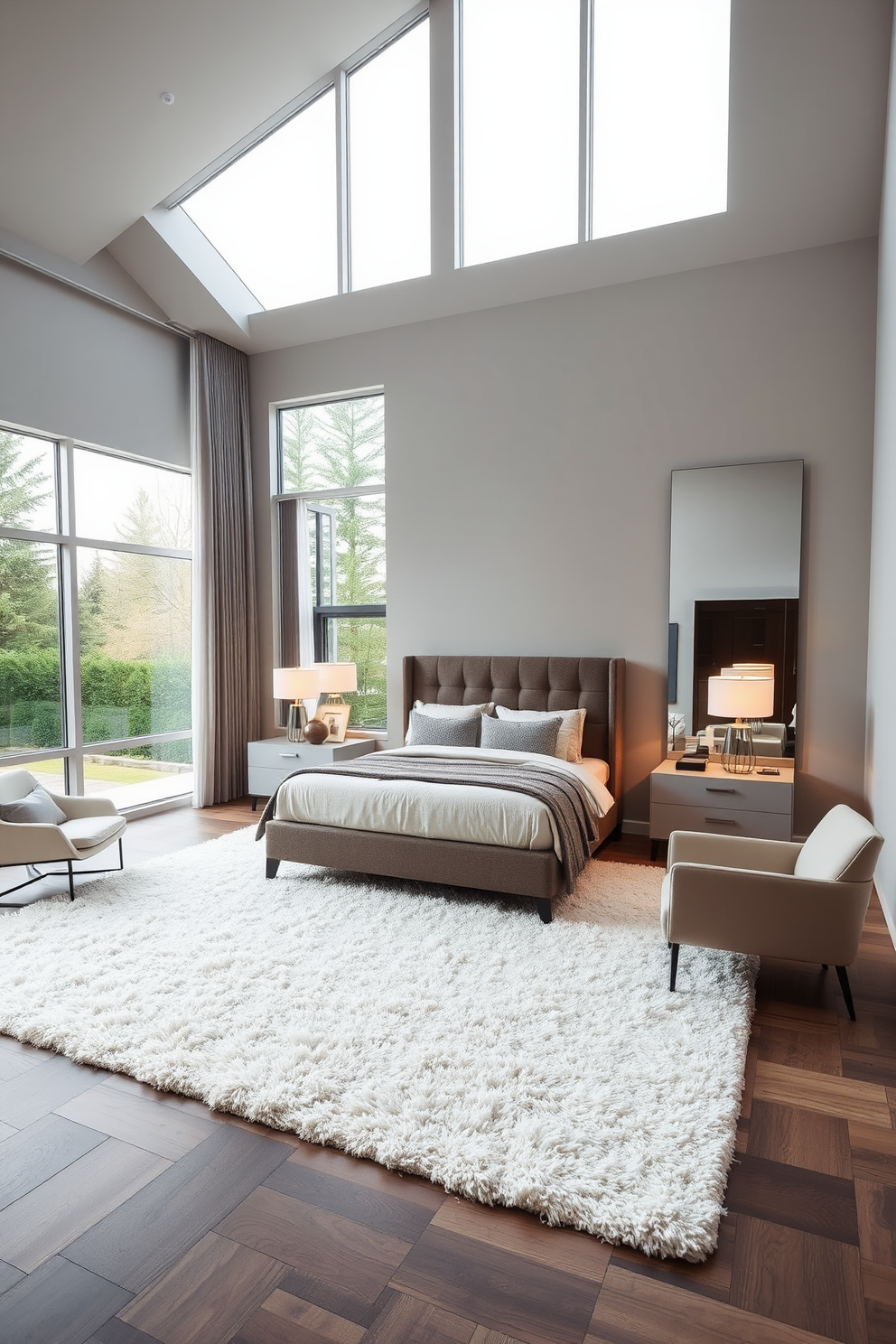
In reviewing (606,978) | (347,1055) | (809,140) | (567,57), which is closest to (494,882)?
(606,978)

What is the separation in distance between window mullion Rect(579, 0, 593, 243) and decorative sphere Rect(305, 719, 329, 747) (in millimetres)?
3682

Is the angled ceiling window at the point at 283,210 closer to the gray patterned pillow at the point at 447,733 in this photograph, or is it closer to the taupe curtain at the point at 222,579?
the taupe curtain at the point at 222,579

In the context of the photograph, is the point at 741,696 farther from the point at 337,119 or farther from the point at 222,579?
the point at 337,119

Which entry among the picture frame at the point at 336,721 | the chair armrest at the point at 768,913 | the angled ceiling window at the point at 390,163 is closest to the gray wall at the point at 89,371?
the angled ceiling window at the point at 390,163

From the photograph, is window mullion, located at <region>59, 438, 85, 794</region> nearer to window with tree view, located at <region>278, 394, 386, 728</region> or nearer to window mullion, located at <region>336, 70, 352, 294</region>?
window with tree view, located at <region>278, 394, 386, 728</region>

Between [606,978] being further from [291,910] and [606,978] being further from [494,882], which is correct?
[291,910]

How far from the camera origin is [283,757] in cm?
580

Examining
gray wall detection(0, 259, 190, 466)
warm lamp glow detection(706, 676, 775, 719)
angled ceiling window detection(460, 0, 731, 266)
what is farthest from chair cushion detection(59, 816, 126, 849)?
Answer: angled ceiling window detection(460, 0, 731, 266)

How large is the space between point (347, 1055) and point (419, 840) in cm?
150

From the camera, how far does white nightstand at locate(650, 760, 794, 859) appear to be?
4297 millimetres

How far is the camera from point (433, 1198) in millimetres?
1897

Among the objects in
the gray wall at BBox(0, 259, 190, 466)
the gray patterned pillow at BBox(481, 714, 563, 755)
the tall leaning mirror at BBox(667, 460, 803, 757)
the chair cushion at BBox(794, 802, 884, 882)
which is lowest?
the chair cushion at BBox(794, 802, 884, 882)

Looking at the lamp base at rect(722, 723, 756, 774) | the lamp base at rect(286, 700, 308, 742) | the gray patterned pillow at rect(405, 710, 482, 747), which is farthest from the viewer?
the lamp base at rect(286, 700, 308, 742)

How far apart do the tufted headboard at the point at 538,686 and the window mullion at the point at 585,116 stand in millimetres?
2712
